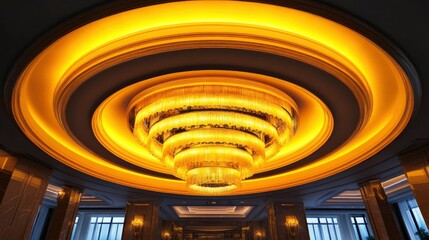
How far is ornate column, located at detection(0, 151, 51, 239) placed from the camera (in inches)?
213

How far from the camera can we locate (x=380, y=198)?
6.82m

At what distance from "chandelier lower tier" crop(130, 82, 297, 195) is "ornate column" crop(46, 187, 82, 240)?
4.26 meters

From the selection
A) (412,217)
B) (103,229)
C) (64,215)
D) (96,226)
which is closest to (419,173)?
(412,217)

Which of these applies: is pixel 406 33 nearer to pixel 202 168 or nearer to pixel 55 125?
pixel 202 168

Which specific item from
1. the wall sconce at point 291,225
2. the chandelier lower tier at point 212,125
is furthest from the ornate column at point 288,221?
the chandelier lower tier at point 212,125

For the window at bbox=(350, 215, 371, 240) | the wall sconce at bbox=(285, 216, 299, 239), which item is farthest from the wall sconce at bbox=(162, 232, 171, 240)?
the window at bbox=(350, 215, 371, 240)

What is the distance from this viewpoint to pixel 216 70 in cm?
351

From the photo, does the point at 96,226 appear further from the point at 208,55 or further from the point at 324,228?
the point at 208,55

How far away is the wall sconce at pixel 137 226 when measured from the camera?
857 cm

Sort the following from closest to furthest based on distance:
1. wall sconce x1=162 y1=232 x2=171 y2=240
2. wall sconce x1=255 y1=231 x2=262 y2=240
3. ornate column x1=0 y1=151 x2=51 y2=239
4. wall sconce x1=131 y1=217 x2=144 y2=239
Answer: ornate column x1=0 y1=151 x2=51 y2=239, wall sconce x1=131 y1=217 x2=144 y2=239, wall sconce x1=255 y1=231 x2=262 y2=240, wall sconce x1=162 y1=232 x2=171 y2=240

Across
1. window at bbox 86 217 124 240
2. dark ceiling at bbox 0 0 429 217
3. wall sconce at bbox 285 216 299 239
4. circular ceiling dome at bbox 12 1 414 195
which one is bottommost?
wall sconce at bbox 285 216 299 239

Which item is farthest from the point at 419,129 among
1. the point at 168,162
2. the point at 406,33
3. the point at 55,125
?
the point at 55,125

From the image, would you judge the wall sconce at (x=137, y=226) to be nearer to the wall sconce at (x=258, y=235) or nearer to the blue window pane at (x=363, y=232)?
the wall sconce at (x=258, y=235)

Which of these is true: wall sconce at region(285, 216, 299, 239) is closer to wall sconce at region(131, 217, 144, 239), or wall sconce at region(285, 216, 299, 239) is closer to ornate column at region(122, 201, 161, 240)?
ornate column at region(122, 201, 161, 240)
